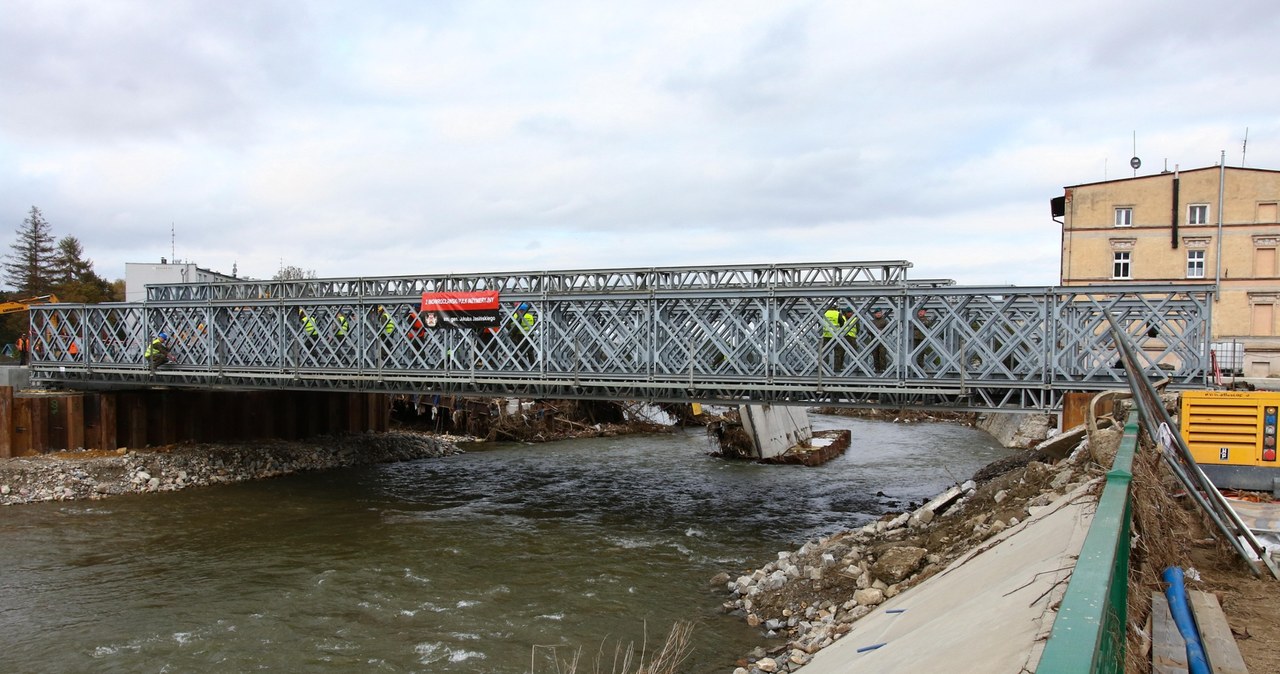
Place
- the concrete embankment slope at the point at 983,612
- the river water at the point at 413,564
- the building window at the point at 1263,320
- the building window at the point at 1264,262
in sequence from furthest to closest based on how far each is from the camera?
the building window at the point at 1264,262 → the building window at the point at 1263,320 → the river water at the point at 413,564 → the concrete embankment slope at the point at 983,612

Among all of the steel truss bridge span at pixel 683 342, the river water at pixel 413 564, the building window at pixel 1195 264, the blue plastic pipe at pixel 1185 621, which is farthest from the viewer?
the building window at pixel 1195 264

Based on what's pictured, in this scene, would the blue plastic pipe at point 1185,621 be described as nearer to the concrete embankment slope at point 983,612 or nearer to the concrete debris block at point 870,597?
the concrete embankment slope at point 983,612

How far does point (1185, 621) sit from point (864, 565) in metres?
7.94

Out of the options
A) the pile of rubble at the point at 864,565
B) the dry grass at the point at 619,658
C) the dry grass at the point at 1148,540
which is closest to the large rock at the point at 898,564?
the pile of rubble at the point at 864,565

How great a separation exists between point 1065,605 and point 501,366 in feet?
63.8

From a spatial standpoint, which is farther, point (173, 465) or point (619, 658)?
point (173, 465)

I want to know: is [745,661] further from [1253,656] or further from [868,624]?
[1253,656]

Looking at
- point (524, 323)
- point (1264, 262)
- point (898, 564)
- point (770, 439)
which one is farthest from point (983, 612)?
point (1264, 262)

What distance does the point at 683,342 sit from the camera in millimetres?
19516

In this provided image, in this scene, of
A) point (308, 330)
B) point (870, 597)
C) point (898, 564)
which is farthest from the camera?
point (308, 330)

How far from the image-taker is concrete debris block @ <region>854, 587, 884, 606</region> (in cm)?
1108

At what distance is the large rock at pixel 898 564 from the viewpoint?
38.5 feet

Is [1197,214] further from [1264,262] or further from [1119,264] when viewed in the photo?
[1119,264]

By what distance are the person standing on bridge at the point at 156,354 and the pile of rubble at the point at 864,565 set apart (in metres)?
20.7
